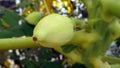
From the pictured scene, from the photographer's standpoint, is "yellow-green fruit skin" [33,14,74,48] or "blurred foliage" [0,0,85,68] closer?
"yellow-green fruit skin" [33,14,74,48]

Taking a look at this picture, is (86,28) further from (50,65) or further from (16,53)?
(16,53)

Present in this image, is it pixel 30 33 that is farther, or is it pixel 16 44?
pixel 30 33

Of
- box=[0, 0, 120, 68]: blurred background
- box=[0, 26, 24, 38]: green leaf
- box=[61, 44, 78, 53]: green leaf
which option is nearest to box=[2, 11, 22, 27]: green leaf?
box=[0, 0, 120, 68]: blurred background

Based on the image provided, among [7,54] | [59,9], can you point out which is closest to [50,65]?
[7,54]

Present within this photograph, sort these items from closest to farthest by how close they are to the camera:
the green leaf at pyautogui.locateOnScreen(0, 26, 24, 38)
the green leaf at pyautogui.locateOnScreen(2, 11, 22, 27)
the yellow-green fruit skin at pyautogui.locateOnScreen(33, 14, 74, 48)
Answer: the yellow-green fruit skin at pyautogui.locateOnScreen(33, 14, 74, 48)
the green leaf at pyautogui.locateOnScreen(0, 26, 24, 38)
the green leaf at pyautogui.locateOnScreen(2, 11, 22, 27)

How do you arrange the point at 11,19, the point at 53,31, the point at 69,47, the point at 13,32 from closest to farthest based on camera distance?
the point at 53,31 < the point at 69,47 < the point at 13,32 < the point at 11,19

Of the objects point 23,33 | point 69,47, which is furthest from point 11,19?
point 69,47

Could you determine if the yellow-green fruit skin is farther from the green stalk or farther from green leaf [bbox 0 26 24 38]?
green leaf [bbox 0 26 24 38]

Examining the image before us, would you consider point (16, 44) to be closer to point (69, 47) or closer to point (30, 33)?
point (69, 47)
